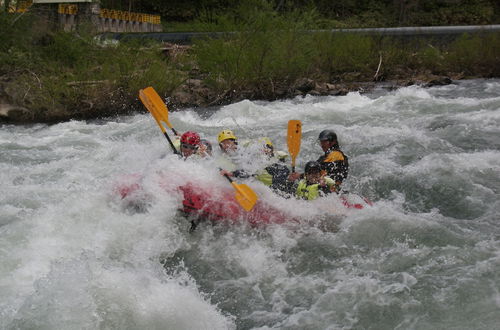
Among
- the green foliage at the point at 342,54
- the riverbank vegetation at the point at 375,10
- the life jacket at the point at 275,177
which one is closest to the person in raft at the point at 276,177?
the life jacket at the point at 275,177

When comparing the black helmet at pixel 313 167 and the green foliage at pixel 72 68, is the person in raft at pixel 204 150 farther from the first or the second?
the green foliage at pixel 72 68

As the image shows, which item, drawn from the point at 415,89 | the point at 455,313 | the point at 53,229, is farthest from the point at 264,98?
the point at 455,313

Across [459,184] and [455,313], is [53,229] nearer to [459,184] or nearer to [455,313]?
[455,313]

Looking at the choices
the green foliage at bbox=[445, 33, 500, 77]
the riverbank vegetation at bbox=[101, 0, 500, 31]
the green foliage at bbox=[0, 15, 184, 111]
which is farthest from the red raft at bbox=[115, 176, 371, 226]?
the riverbank vegetation at bbox=[101, 0, 500, 31]

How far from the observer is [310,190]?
5.59 meters

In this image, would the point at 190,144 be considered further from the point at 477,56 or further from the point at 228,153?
the point at 477,56

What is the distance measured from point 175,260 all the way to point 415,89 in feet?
30.4

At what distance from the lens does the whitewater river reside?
4.14 metres

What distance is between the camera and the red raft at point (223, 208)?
5586 millimetres

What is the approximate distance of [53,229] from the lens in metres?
5.52

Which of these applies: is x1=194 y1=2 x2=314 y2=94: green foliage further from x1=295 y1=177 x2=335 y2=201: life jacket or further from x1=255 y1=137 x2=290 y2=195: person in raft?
x1=295 y1=177 x2=335 y2=201: life jacket

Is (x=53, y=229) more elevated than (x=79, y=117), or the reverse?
(x=53, y=229)

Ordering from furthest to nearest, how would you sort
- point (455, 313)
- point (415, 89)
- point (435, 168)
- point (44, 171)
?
point (415, 89) → point (44, 171) → point (435, 168) → point (455, 313)

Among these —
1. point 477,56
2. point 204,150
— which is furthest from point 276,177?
point 477,56
